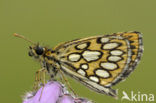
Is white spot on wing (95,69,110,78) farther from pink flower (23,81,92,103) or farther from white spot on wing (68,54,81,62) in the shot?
pink flower (23,81,92,103)

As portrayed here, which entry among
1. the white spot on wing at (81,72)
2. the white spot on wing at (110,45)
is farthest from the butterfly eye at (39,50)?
the white spot on wing at (110,45)

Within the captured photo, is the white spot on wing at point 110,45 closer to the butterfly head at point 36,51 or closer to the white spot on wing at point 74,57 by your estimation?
the white spot on wing at point 74,57

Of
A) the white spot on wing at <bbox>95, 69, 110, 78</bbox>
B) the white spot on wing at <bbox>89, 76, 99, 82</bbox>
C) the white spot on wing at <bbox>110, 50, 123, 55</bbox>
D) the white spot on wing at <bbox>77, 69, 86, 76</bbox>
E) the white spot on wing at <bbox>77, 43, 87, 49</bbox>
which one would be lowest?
the white spot on wing at <bbox>89, 76, 99, 82</bbox>

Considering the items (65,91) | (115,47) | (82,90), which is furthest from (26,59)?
(65,91)

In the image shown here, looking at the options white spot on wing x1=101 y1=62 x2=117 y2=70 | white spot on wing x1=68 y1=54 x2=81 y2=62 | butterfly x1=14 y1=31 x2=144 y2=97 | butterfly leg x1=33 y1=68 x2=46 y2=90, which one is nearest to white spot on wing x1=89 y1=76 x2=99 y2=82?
butterfly x1=14 y1=31 x2=144 y2=97

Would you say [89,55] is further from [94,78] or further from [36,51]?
[36,51]

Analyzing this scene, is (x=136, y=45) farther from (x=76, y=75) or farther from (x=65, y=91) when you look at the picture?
(x=65, y=91)

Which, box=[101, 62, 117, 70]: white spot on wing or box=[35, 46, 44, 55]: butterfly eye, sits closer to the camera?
box=[35, 46, 44, 55]: butterfly eye

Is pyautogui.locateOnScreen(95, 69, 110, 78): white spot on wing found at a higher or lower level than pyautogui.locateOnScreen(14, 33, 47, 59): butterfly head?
lower
